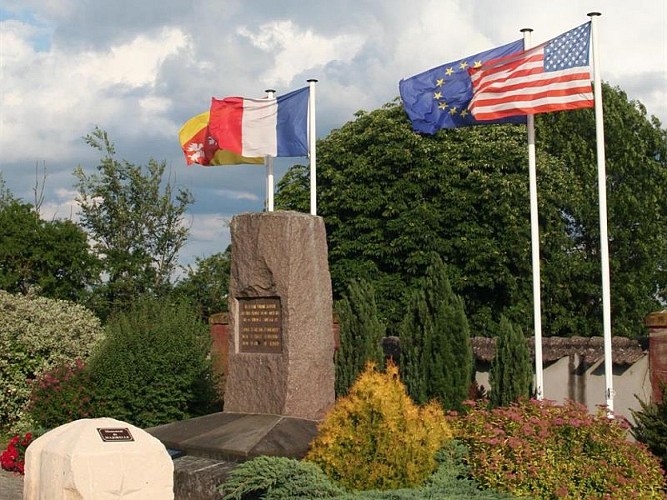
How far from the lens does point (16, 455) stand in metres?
12.1

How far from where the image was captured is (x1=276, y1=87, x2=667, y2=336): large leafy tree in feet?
77.4

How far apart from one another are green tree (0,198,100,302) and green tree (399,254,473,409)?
1264cm

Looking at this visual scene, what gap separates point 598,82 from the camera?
10977mm

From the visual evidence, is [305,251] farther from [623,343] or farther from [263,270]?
[623,343]

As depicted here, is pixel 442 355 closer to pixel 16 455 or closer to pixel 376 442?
pixel 376 442

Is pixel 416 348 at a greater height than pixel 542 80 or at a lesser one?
lesser

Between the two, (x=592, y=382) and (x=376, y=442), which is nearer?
(x=376, y=442)

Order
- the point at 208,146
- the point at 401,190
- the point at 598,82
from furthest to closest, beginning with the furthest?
the point at 401,190, the point at 208,146, the point at 598,82

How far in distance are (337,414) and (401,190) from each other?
16.9 metres

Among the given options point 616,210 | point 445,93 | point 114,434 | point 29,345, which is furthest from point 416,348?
point 616,210

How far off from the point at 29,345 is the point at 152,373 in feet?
14.1

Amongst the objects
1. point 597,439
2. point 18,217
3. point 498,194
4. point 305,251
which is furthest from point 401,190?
point 597,439

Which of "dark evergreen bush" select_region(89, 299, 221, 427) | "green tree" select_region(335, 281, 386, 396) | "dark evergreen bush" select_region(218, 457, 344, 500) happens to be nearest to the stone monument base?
"dark evergreen bush" select_region(218, 457, 344, 500)

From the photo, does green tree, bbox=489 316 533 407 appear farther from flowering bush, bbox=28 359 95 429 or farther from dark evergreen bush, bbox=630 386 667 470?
flowering bush, bbox=28 359 95 429
